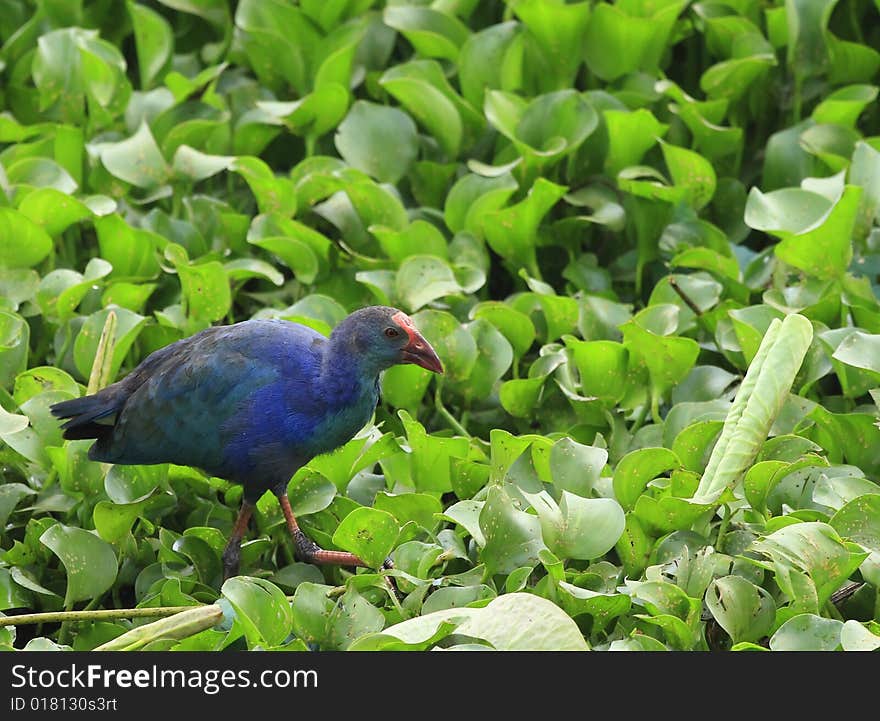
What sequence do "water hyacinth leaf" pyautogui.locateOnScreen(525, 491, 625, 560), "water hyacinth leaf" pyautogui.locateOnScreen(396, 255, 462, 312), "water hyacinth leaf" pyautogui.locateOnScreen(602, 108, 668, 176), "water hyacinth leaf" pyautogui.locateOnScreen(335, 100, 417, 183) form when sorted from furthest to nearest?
"water hyacinth leaf" pyautogui.locateOnScreen(335, 100, 417, 183) → "water hyacinth leaf" pyautogui.locateOnScreen(602, 108, 668, 176) → "water hyacinth leaf" pyautogui.locateOnScreen(396, 255, 462, 312) → "water hyacinth leaf" pyautogui.locateOnScreen(525, 491, 625, 560)

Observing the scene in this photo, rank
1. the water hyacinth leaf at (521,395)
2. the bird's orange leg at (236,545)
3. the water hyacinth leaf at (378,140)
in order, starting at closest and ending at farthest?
the bird's orange leg at (236,545) → the water hyacinth leaf at (521,395) → the water hyacinth leaf at (378,140)

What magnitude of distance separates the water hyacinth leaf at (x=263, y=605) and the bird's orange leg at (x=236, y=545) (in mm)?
391

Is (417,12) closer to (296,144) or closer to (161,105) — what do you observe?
(296,144)

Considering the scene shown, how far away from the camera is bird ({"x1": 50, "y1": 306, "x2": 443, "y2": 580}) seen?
312 cm

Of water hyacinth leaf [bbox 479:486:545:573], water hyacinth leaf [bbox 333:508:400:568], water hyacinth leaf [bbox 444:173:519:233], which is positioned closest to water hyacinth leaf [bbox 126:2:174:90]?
water hyacinth leaf [bbox 444:173:519:233]

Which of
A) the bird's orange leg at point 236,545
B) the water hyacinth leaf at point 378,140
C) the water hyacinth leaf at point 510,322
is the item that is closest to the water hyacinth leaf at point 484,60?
the water hyacinth leaf at point 378,140

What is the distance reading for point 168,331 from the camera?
3818mm

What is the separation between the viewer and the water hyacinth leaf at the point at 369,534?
298 centimetres

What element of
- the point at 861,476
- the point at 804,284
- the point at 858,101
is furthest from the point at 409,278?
the point at 858,101

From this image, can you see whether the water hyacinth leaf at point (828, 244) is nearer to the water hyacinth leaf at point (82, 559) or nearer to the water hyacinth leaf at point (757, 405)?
the water hyacinth leaf at point (757, 405)

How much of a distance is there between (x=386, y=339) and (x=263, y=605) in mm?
683

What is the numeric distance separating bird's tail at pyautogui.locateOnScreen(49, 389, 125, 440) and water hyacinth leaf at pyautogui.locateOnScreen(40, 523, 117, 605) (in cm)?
23

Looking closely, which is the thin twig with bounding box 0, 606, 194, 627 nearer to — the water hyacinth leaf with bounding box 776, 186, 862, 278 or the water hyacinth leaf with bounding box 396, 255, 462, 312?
the water hyacinth leaf with bounding box 396, 255, 462, 312

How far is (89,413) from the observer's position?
323 cm
